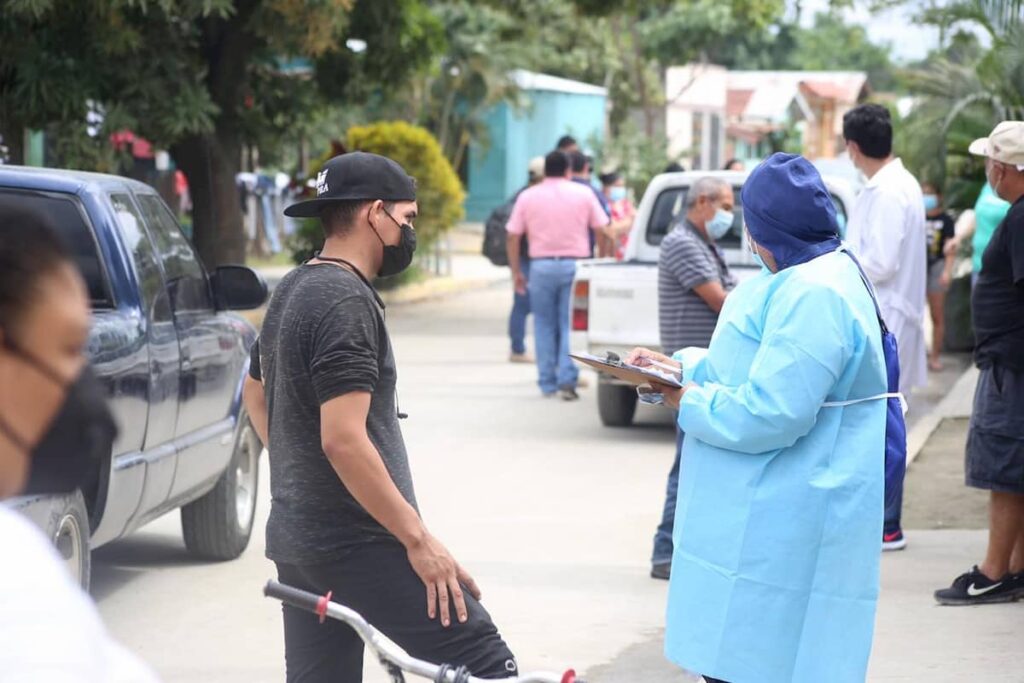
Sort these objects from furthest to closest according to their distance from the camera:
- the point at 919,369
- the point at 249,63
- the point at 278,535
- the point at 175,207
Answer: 1. the point at 175,207
2. the point at 249,63
3. the point at 919,369
4. the point at 278,535

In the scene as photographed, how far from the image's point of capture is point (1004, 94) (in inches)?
497

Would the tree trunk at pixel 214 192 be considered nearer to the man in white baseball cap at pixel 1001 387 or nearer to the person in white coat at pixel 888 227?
the person in white coat at pixel 888 227

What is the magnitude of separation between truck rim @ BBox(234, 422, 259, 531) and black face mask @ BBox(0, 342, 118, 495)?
20.5 feet

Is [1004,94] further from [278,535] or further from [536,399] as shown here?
[278,535]

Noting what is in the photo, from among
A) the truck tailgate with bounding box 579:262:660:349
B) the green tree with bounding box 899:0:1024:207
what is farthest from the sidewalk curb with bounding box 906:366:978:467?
the green tree with bounding box 899:0:1024:207

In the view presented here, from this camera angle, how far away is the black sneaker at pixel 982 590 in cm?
684

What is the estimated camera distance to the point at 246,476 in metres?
8.32

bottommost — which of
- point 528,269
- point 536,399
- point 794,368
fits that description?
point 536,399

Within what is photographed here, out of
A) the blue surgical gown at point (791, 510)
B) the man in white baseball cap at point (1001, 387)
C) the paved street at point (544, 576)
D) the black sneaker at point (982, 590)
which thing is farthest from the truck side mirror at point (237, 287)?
the blue surgical gown at point (791, 510)

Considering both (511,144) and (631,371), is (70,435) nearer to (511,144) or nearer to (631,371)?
(631,371)

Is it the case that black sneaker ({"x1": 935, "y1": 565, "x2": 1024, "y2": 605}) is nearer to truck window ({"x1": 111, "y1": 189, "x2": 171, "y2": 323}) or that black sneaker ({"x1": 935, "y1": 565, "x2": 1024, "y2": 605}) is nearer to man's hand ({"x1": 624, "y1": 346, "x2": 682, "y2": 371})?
man's hand ({"x1": 624, "y1": 346, "x2": 682, "y2": 371})

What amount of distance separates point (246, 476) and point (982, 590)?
3594mm

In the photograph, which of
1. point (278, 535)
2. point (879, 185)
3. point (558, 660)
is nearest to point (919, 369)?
point (879, 185)

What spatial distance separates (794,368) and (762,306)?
0.22 metres
